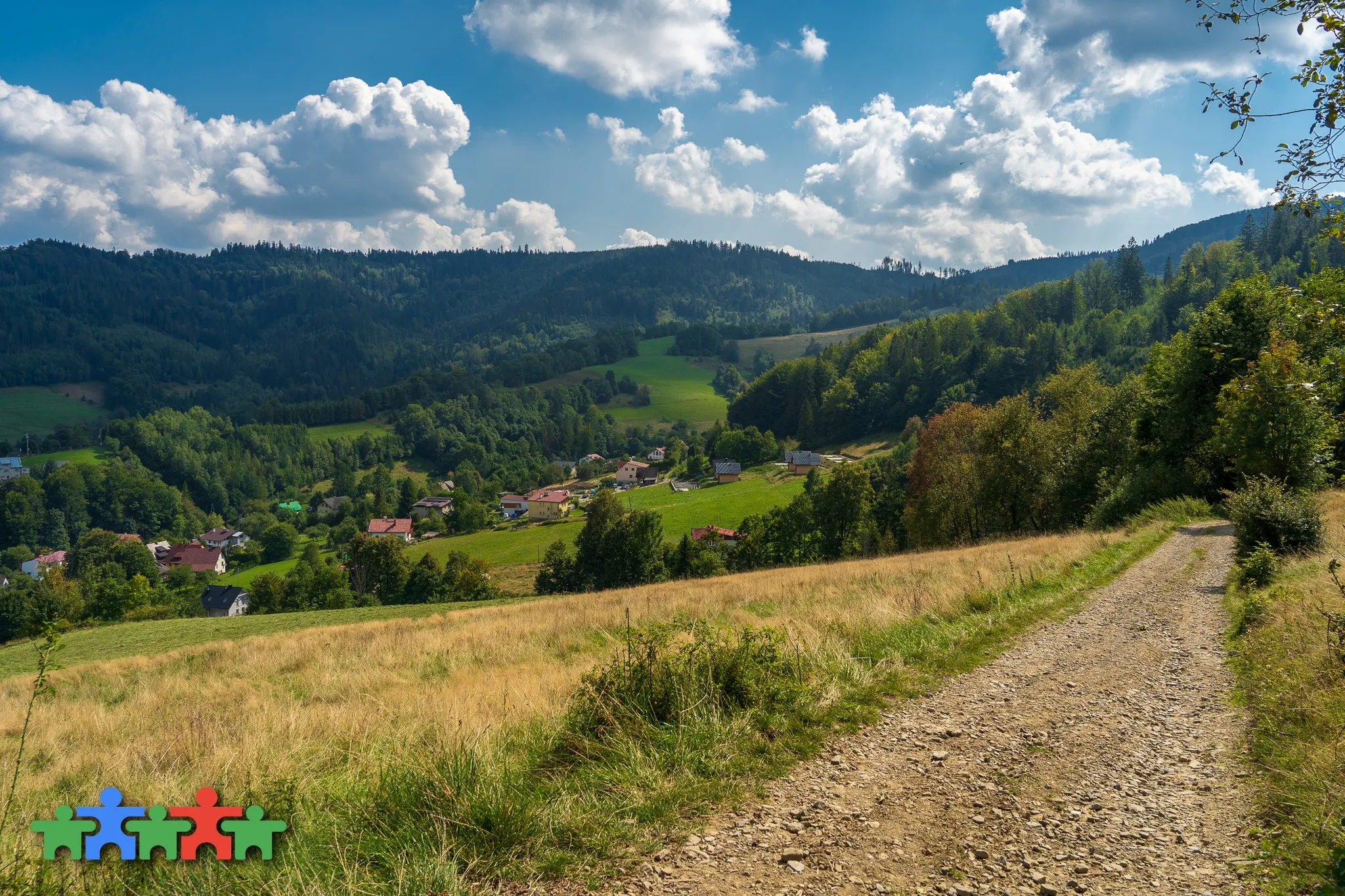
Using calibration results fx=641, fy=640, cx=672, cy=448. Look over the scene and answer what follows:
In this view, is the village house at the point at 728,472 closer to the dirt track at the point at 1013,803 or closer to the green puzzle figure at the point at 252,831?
the dirt track at the point at 1013,803

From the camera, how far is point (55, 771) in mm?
8359

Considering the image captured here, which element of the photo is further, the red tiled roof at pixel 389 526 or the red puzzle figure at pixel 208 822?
the red tiled roof at pixel 389 526

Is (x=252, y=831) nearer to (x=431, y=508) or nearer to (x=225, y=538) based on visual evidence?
(x=431, y=508)

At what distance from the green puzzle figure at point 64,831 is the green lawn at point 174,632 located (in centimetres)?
2419

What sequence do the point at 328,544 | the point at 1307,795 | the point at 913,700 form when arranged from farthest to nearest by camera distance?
the point at 328,544 → the point at 913,700 → the point at 1307,795

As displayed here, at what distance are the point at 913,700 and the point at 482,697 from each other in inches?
208

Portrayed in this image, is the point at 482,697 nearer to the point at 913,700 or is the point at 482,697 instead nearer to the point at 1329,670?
the point at 913,700

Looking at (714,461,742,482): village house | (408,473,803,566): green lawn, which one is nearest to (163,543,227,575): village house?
(408,473,803,566): green lawn

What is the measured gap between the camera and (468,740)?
20.0 feet

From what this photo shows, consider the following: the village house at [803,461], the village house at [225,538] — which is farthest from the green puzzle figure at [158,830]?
the village house at [225,538]

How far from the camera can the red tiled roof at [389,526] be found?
118250 mm

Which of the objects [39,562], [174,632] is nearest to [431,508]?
[39,562]

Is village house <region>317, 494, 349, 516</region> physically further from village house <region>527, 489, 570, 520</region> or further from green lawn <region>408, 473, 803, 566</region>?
village house <region>527, 489, 570, 520</region>

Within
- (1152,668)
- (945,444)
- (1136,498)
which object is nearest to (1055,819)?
(1152,668)
